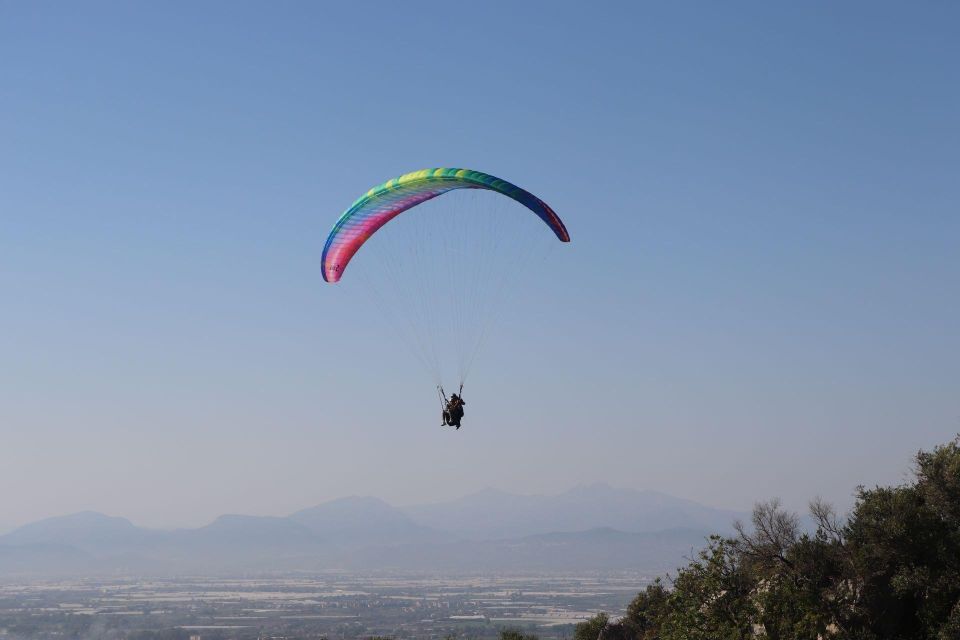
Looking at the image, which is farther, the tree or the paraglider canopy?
the tree

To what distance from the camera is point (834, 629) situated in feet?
116

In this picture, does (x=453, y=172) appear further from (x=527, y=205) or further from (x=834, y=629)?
(x=834, y=629)

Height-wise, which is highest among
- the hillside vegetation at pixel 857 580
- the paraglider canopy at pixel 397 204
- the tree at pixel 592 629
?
the paraglider canopy at pixel 397 204

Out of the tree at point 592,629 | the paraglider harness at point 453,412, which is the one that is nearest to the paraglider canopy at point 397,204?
the paraglider harness at point 453,412

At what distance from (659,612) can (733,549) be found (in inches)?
601

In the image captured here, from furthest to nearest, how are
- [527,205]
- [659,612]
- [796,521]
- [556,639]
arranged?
[556,639], [659,612], [796,521], [527,205]

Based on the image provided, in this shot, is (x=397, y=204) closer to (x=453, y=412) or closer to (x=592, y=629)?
(x=453, y=412)

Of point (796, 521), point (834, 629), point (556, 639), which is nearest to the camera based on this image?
point (834, 629)

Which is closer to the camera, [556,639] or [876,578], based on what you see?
[876,578]

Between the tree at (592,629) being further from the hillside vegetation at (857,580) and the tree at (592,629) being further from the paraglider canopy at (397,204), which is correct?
the paraglider canopy at (397,204)

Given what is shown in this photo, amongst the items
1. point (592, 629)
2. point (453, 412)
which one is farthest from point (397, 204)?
point (592, 629)

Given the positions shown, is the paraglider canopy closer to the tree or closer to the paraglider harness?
the paraglider harness

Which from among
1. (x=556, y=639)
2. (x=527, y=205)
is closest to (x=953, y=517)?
(x=527, y=205)

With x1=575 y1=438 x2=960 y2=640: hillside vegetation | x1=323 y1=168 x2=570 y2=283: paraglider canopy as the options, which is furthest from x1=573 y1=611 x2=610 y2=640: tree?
x1=323 y1=168 x2=570 y2=283: paraglider canopy
